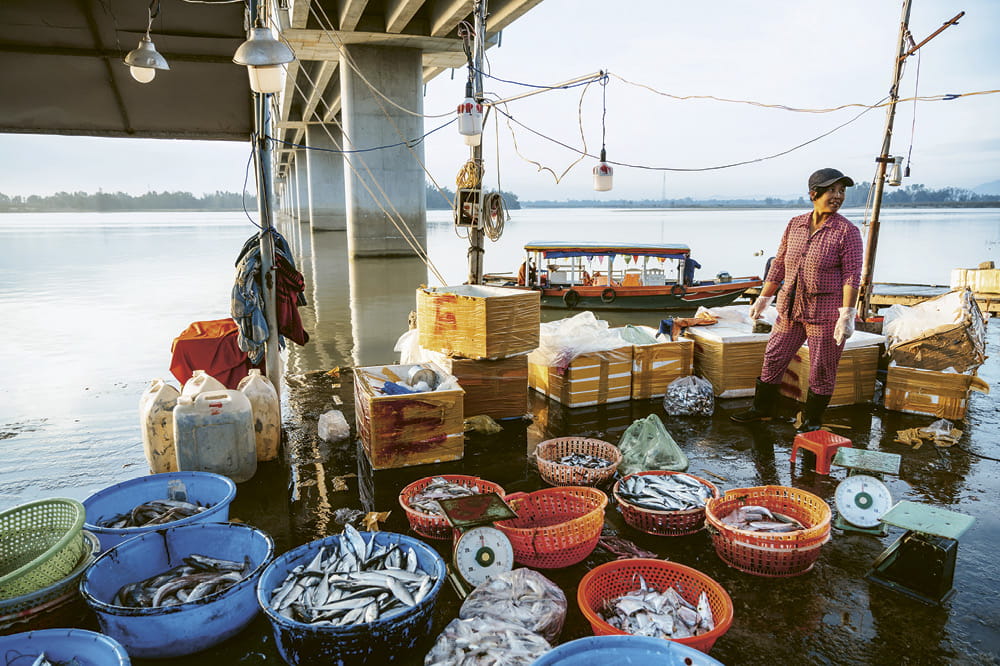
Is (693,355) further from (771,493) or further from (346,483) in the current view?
(346,483)

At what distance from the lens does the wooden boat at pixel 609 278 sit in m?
14.8

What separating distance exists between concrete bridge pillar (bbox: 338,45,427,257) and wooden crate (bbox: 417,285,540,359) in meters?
15.8

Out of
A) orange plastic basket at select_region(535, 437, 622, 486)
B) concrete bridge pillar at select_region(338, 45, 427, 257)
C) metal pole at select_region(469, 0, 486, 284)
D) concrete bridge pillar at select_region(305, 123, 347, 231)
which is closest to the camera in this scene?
orange plastic basket at select_region(535, 437, 622, 486)

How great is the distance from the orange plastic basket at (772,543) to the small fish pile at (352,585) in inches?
65.1

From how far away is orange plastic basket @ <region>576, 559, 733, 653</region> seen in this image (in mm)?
2592

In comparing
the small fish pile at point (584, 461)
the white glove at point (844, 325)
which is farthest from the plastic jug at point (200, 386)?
the white glove at point (844, 325)

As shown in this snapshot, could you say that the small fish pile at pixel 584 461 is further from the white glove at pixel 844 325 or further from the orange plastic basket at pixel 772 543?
the white glove at pixel 844 325

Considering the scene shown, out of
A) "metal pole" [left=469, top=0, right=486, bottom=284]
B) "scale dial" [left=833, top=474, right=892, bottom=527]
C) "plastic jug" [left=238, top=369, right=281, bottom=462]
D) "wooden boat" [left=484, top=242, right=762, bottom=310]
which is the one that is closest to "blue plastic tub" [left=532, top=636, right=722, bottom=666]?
"scale dial" [left=833, top=474, right=892, bottom=527]

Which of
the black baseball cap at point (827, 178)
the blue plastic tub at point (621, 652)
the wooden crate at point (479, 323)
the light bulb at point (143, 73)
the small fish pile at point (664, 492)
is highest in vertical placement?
the light bulb at point (143, 73)

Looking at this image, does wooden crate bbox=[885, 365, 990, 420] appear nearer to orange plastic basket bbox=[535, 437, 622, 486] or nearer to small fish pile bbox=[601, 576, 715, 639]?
orange plastic basket bbox=[535, 437, 622, 486]

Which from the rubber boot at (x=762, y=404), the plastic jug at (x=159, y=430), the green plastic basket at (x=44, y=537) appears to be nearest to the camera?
the green plastic basket at (x=44, y=537)

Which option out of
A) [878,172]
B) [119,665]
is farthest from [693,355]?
[119,665]

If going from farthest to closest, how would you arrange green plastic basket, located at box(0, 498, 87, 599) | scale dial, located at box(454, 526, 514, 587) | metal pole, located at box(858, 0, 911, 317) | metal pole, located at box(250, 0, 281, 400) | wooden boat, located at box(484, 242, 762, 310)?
1. wooden boat, located at box(484, 242, 762, 310)
2. metal pole, located at box(858, 0, 911, 317)
3. metal pole, located at box(250, 0, 281, 400)
4. scale dial, located at box(454, 526, 514, 587)
5. green plastic basket, located at box(0, 498, 87, 599)

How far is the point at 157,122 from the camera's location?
727 cm
